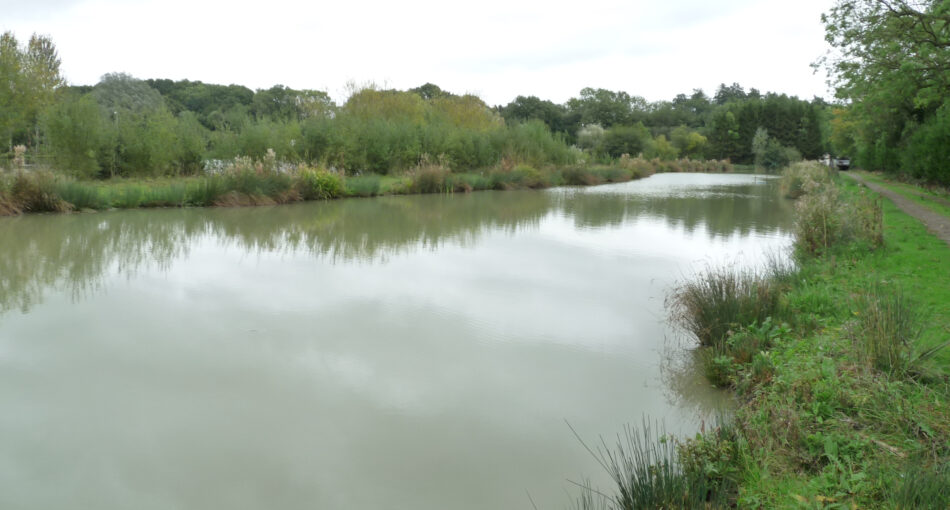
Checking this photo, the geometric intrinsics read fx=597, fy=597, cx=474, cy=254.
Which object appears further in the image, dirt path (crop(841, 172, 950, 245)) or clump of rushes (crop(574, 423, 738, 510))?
dirt path (crop(841, 172, 950, 245))

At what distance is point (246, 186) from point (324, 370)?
1093cm

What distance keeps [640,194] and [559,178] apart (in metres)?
4.48

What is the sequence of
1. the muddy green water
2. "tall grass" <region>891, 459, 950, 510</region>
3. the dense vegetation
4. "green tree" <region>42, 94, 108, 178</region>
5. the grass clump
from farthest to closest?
"green tree" <region>42, 94, 108, 178</region> < the dense vegetation < the grass clump < the muddy green water < "tall grass" <region>891, 459, 950, 510</region>

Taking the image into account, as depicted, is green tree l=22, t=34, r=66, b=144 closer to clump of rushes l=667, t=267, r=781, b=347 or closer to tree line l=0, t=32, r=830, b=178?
tree line l=0, t=32, r=830, b=178

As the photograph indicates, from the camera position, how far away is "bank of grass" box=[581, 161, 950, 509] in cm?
233

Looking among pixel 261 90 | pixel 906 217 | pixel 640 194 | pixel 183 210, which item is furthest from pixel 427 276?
pixel 261 90

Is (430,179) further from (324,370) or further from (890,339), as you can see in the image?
(890,339)

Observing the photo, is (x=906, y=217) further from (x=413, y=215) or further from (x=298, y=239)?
(x=298, y=239)

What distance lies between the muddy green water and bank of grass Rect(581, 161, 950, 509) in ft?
1.28

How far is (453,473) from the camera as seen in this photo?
281 centimetres

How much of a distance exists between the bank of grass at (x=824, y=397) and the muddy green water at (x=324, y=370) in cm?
39

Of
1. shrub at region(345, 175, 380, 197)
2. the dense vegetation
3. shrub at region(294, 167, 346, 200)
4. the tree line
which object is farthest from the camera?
shrub at region(345, 175, 380, 197)

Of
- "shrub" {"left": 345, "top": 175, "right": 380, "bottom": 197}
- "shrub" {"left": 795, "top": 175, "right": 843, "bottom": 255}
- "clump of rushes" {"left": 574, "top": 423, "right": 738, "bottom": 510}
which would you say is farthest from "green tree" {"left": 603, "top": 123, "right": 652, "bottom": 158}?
"clump of rushes" {"left": 574, "top": 423, "right": 738, "bottom": 510}

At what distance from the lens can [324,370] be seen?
13.2ft
